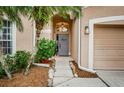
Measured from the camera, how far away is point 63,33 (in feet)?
68.1

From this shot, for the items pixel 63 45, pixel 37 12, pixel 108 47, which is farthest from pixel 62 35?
pixel 37 12

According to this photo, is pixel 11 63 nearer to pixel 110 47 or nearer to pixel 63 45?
pixel 110 47

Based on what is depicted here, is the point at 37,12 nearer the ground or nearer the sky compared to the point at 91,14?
nearer the ground

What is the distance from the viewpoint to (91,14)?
15.0 m

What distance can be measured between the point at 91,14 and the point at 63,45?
5.94 metres

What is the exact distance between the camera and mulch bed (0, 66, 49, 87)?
407 inches

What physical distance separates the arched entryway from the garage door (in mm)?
5105

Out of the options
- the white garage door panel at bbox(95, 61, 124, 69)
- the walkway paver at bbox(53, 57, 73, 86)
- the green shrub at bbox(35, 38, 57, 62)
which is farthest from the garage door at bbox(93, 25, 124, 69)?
the green shrub at bbox(35, 38, 57, 62)

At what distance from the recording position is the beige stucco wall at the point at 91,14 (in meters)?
14.7
